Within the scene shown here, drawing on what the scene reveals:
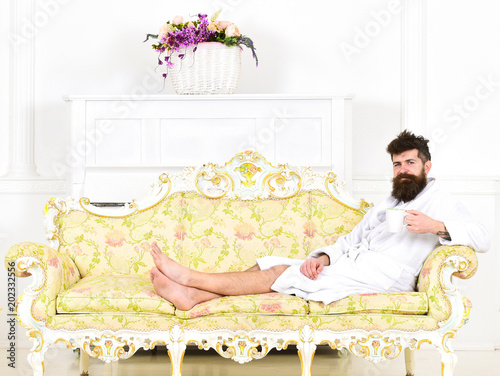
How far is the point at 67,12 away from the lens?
13.0ft

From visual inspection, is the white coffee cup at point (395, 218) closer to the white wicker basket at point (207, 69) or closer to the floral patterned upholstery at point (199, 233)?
the floral patterned upholstery at point (199, 233)

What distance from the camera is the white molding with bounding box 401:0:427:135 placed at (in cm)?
392

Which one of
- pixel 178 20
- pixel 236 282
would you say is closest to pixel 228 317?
pixel 236 282

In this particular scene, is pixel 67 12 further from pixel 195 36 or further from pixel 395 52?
pixel 395 52

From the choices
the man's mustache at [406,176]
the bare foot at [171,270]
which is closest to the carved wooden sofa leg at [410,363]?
the man's mustache at [406,176]

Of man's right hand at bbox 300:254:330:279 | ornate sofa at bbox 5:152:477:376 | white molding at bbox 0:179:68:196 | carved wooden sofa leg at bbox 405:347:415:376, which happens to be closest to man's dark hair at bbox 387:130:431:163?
ornate sofa at bbox 5:152:477:376

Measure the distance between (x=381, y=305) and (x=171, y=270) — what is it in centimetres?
88

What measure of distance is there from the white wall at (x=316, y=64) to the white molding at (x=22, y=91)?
0.04 metres

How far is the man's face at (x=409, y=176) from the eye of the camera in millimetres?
2867

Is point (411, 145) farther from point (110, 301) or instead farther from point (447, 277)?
point (110, 301)

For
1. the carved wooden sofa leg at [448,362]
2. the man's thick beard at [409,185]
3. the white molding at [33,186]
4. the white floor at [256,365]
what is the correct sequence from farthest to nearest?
the white molding at [33,186] < the white floor at [256,365] < the man's thick beard at [409,185] < the carved wooden sofa leg at [448,362]

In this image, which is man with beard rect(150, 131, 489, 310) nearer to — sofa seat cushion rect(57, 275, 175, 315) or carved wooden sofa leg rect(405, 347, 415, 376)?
sofa seat cushion rect(57, 275, 175, 315)

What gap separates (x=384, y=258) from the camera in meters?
2.74

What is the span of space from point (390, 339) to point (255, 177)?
110 centimetres
